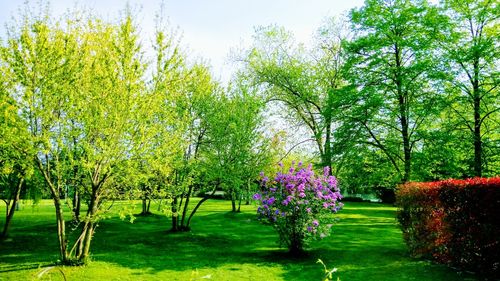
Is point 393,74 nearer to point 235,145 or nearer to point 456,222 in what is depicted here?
point 235,145

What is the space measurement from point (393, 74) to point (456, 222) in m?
12.4

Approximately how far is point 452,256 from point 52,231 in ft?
53.3

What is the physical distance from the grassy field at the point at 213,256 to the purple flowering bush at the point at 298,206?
A: 0.76 metres

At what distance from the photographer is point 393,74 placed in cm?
2020

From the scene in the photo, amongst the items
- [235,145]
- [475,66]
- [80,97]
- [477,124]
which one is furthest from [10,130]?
[475,66]

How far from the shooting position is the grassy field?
9539 mm

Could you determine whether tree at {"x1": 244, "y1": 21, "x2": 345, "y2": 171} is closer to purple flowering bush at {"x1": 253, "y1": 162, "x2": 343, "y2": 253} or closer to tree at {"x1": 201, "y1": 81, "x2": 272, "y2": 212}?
tree at {"x1": 201, "y1": 81, "x2": 272, "y2": 212}

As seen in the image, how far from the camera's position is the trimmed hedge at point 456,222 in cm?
850

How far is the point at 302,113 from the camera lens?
3111 centimetres

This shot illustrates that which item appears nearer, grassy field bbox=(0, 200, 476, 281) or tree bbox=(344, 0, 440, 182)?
grassy field bbox=(0, 200, 476, 281)

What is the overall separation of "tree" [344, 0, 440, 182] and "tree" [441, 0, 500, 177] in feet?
3.39

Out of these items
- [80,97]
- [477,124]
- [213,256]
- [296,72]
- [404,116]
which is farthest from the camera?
[296,72]

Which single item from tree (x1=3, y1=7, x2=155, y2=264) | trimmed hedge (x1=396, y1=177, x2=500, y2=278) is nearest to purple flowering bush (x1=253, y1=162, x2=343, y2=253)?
trimmed hedge (x1=396, y1=177, x2=500, y2=278)

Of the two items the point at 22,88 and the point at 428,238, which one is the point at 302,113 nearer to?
the point at 428,238
